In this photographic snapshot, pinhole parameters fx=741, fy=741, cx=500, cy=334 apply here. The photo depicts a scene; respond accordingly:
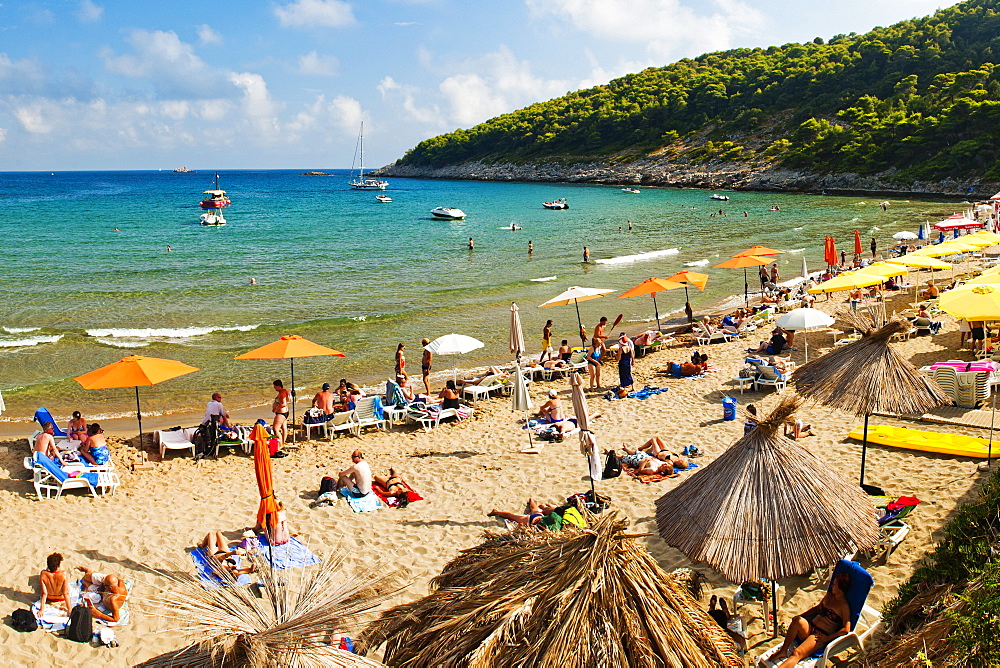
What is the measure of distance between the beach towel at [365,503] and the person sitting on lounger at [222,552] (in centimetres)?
173

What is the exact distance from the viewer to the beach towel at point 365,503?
9.92 m

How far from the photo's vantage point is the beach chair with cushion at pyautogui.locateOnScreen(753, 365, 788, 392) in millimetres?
14164

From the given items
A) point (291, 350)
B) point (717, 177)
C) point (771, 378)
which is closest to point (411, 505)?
point (291, 350)

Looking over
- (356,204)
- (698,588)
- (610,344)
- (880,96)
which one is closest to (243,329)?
(610,344)

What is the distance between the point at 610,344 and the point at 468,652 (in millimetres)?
16521

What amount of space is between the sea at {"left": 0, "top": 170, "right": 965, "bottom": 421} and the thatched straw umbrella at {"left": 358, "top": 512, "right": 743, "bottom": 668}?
13.1 metres

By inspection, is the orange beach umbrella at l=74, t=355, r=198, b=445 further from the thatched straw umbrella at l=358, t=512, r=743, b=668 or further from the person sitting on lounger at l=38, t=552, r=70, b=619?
the thatched straw umbrella at l=358, t=512, r=743, b=668

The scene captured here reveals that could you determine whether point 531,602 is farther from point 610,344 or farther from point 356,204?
point 356,204

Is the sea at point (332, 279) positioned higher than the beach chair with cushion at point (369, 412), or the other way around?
the sea at point (332, 279)

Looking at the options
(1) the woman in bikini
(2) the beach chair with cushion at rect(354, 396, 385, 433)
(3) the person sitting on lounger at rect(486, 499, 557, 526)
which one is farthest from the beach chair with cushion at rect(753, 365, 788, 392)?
(1) the woman in bikini

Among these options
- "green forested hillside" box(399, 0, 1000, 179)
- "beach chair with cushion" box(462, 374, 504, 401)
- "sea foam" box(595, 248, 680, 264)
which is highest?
"green forested hillside" box(399, 0, 1000, 179)

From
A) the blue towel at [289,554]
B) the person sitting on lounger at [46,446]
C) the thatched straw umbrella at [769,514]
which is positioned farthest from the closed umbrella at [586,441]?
the person sitting on lounger at [46,446]

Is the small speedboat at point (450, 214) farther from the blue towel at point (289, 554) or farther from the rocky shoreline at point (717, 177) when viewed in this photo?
the blue towel at point (289, 554)

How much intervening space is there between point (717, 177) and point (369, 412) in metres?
87.0
